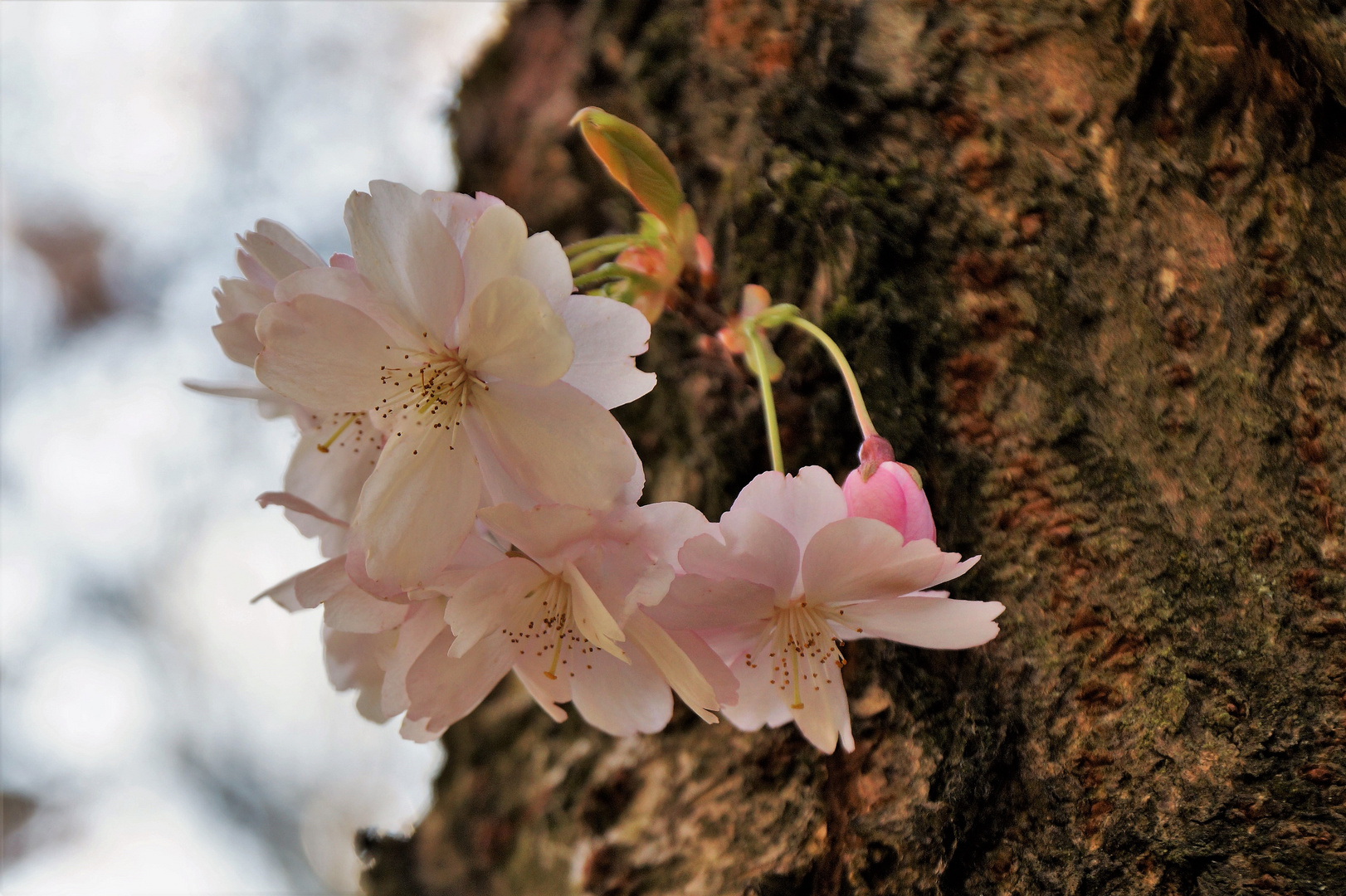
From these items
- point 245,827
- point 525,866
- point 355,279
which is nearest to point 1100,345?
point 355,279

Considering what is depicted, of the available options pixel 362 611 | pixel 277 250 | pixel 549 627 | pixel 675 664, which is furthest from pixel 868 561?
pixel 277 250

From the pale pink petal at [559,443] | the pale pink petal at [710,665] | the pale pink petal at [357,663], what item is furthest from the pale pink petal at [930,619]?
the pale pink petal at [357,663]

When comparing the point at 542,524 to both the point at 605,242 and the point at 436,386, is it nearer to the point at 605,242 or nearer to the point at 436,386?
the point at 436,386

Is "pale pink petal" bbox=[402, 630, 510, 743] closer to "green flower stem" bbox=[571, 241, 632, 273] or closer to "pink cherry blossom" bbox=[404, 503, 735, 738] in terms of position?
"pink cherry blossom" bbox=[404, 503, 735, 738]

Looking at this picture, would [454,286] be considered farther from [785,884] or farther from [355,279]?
[785,884]

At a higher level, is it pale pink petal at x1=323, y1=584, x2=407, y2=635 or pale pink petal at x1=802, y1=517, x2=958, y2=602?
pale pink petal at x1=802, y1=517, x2=958, y2=602

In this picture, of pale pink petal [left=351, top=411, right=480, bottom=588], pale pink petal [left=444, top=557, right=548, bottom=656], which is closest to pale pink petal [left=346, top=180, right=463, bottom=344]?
pale pink petal [left=351, top=411, right=480, bottom=588]

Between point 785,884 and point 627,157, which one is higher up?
point 627,157
